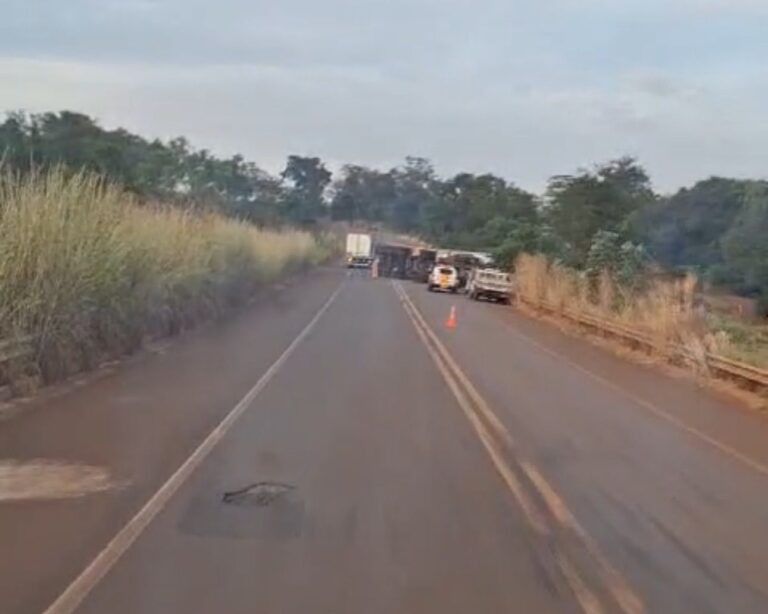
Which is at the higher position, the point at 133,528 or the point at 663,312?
the point at 133,528

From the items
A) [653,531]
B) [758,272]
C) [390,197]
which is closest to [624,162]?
[758,272]

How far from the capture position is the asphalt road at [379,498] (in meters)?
8.49

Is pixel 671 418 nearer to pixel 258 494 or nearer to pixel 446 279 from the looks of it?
pixel 258 494

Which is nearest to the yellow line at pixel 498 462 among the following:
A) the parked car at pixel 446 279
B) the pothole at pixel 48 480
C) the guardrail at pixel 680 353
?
the pothole at pixel 48 480

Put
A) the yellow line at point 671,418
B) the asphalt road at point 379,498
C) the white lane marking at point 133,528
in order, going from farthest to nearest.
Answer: the yellow line at point 671,418, the asphalt road at point 379,498, the white lane marking at point 133,528

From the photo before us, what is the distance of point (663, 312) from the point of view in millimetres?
33875

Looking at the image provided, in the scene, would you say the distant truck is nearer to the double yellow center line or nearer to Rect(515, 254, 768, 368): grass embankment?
Rect(515, 254, 768, 368): grass embankment

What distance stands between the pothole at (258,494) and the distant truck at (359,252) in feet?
362

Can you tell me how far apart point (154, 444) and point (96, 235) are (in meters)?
10.1

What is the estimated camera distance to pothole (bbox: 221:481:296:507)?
11320 millimetres

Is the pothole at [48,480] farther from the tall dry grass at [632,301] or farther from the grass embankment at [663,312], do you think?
the tall dry grass at [632,301]

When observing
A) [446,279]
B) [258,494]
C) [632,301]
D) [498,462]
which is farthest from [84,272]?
[446,279]

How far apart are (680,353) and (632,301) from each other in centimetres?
1100

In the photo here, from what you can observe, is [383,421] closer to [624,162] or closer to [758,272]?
[758,272]
